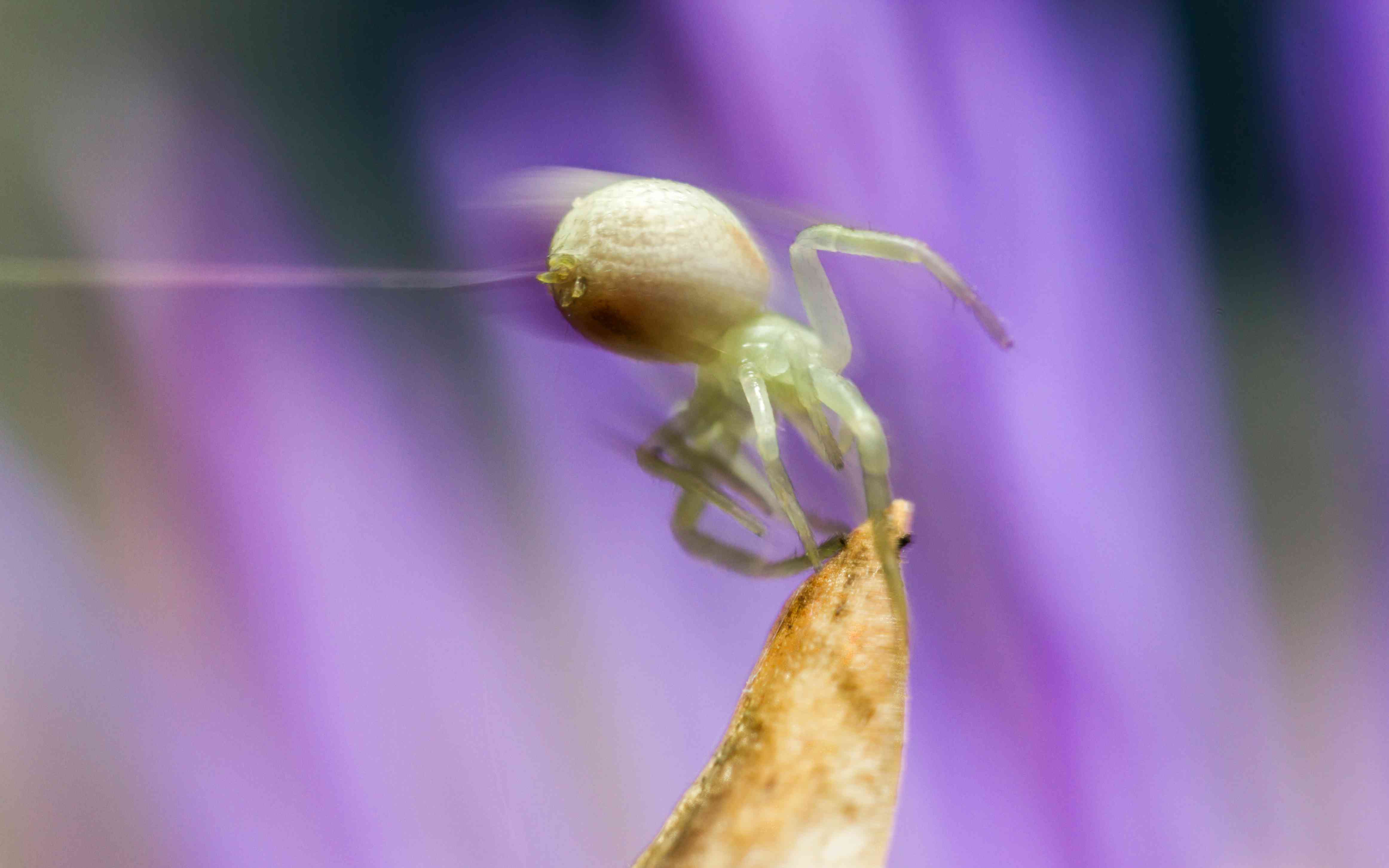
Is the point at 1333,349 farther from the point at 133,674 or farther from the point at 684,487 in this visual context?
the point at 133,674

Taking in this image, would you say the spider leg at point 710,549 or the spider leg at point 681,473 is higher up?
the spider leg at point 681,473

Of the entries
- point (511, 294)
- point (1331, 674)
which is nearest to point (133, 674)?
point (511, 294)

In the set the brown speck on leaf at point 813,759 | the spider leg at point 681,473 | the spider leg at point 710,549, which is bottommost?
the brown speck on leaf at point 813,759

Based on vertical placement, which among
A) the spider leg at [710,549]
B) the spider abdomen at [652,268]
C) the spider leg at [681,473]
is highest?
the spider abdomen at [652,268]
